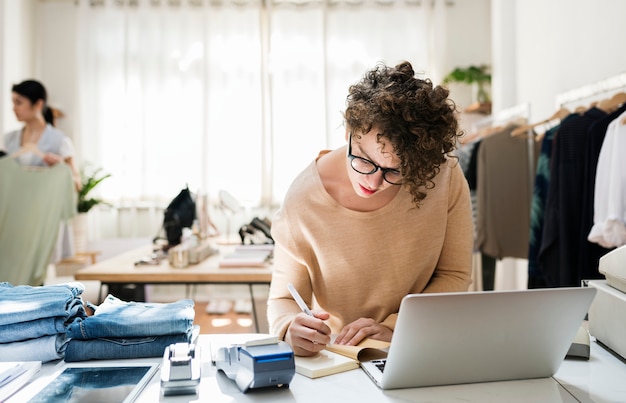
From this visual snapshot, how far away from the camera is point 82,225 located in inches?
176

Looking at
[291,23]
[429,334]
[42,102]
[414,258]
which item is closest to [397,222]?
[414,258]

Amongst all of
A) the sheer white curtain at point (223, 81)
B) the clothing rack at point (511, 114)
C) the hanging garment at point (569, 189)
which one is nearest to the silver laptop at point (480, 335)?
the hanging garment at point (569, 189)

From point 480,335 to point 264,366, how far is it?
322 millimetres

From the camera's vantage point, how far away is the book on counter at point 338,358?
92 cm

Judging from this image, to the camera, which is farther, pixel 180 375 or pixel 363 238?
pixel 363 238

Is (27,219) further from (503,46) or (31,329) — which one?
(503,46)

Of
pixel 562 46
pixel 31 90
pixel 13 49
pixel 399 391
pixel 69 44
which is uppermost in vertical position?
pixel 69 44

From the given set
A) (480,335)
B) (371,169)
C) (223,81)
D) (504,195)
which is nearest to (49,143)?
(223,81)

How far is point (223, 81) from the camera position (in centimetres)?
522

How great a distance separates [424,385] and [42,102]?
3627mm

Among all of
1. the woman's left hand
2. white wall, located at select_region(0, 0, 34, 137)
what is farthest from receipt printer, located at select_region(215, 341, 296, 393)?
white wall, located at select_region(0, 0, 34, 137)

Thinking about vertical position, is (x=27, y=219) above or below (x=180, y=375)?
above

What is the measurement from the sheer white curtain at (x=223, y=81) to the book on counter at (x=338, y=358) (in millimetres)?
4243

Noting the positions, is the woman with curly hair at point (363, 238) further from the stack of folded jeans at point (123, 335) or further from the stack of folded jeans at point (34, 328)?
the stack of folded jeans at point (34, 328)
